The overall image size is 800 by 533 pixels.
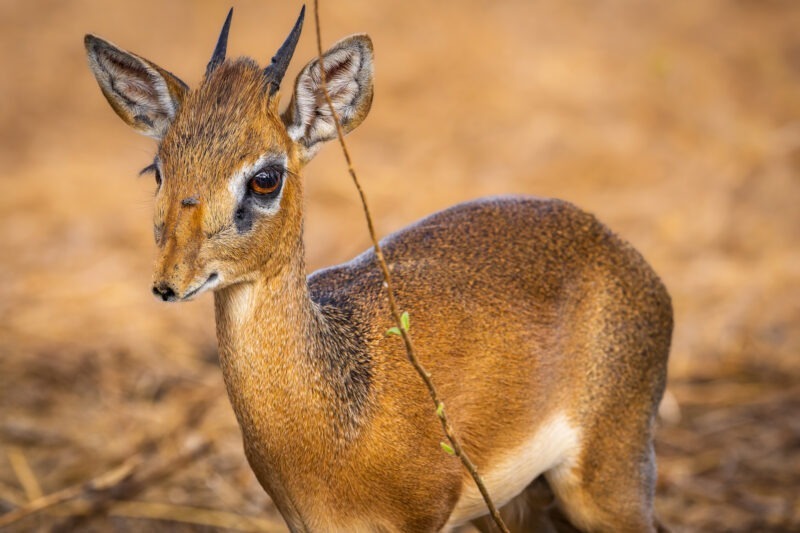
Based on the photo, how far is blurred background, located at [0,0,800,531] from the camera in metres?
6.11

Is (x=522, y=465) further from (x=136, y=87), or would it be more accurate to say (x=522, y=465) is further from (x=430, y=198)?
(x=430, y=198)

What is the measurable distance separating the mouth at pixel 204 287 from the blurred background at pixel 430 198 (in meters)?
2.26

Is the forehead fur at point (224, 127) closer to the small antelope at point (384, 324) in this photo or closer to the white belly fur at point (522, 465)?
the small antelope at point (384, 324)

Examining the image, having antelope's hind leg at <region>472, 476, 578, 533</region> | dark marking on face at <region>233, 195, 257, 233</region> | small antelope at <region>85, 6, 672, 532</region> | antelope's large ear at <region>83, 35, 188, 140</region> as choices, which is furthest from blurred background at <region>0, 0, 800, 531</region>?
dark marking on face at <region>233, 195, 257, 233</region>

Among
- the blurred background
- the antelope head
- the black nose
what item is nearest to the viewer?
the black nose

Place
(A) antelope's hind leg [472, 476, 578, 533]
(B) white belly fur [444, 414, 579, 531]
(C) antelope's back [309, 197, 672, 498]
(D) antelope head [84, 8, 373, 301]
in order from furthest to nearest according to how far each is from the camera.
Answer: (A) antelope's hind leg [472, 476, 578, 533], (B) white belly fur [444, 414, 579, 531], (C) antelope's back [309, 197, 672, 498], (D) antelope head [84, 8, 373, 301]

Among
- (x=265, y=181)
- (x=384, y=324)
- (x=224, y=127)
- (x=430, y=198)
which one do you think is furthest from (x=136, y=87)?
(x=430, y=198)

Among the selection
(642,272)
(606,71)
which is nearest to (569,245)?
(642,272)

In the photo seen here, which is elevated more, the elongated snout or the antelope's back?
the elongated snout

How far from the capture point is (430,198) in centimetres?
1008

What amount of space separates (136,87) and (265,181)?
24.5 inches

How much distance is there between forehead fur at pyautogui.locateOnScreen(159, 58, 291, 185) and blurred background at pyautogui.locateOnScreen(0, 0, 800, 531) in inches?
93.1

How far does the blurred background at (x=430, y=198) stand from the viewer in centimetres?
611

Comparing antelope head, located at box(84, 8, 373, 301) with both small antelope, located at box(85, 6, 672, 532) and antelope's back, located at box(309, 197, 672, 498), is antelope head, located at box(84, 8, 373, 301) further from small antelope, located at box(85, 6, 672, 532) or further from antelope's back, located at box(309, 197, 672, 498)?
antelope's back, located at box(309, 197, 672, 498)
